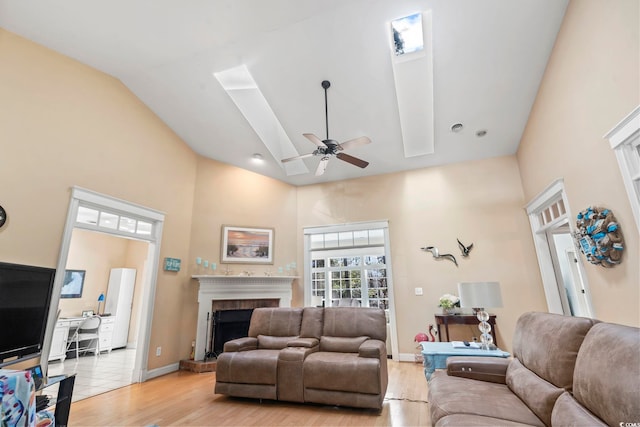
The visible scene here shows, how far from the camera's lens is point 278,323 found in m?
4.12

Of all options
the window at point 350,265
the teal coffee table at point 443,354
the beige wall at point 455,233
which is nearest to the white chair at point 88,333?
the window at point 350,265

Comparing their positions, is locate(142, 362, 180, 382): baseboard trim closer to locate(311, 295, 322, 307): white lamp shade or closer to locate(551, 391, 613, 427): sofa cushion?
locate(311, 295, 322, 307): white lamp shade

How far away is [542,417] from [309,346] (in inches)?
92.8

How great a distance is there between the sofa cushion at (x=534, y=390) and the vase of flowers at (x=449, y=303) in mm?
2672

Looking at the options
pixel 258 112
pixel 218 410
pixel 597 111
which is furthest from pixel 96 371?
pixel 597 111

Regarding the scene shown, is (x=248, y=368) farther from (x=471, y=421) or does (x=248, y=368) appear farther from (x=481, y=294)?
(x=481, y=294)

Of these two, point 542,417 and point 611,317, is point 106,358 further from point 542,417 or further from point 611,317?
point 611,317

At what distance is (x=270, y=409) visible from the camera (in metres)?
3.21

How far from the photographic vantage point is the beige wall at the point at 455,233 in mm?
5016

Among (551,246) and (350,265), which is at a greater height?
(551,246)

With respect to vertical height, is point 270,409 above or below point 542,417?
below

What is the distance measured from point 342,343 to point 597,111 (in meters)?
3.67

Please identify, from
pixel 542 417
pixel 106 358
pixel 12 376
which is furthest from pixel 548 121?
pixel 106 358

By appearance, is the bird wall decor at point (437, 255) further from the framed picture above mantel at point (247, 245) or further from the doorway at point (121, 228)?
the doorway at point (121, 228)
